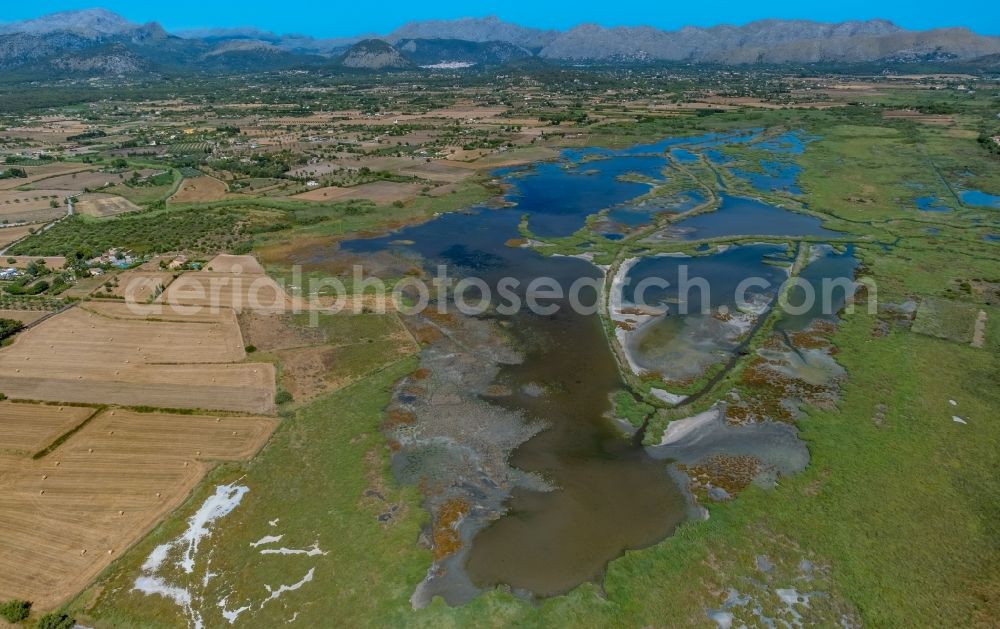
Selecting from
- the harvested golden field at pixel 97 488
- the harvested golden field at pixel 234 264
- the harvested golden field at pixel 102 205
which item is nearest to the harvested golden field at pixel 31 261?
the harvested golden field at pixel 234 264

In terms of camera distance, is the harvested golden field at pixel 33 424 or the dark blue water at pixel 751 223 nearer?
the harvested golden field at pixel 33 424

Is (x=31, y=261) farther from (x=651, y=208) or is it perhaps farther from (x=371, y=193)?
→ (x=651, y=208)

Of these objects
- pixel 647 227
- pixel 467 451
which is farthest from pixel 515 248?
pixel 467 451

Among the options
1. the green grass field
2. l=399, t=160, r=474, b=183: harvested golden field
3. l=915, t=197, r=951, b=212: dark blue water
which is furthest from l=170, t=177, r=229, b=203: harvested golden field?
l=915, t=197, r=951, b=212: dark blue water

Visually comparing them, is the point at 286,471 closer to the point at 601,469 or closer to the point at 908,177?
the point at 601,469

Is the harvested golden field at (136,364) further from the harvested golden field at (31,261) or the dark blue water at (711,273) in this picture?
the dark blue water at (711,273)

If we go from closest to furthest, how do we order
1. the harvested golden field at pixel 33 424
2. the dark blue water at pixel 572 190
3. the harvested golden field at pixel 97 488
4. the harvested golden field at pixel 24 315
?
1. the harvested golden field at pixel 97 488
2. the harvested golden field at pixel 33 424
3. the harvested golden field at pixel 24 315
4. the dark blue water at pixel 572 190

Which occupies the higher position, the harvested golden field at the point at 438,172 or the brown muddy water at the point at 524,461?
the harvested golden field at the point at 438,172
